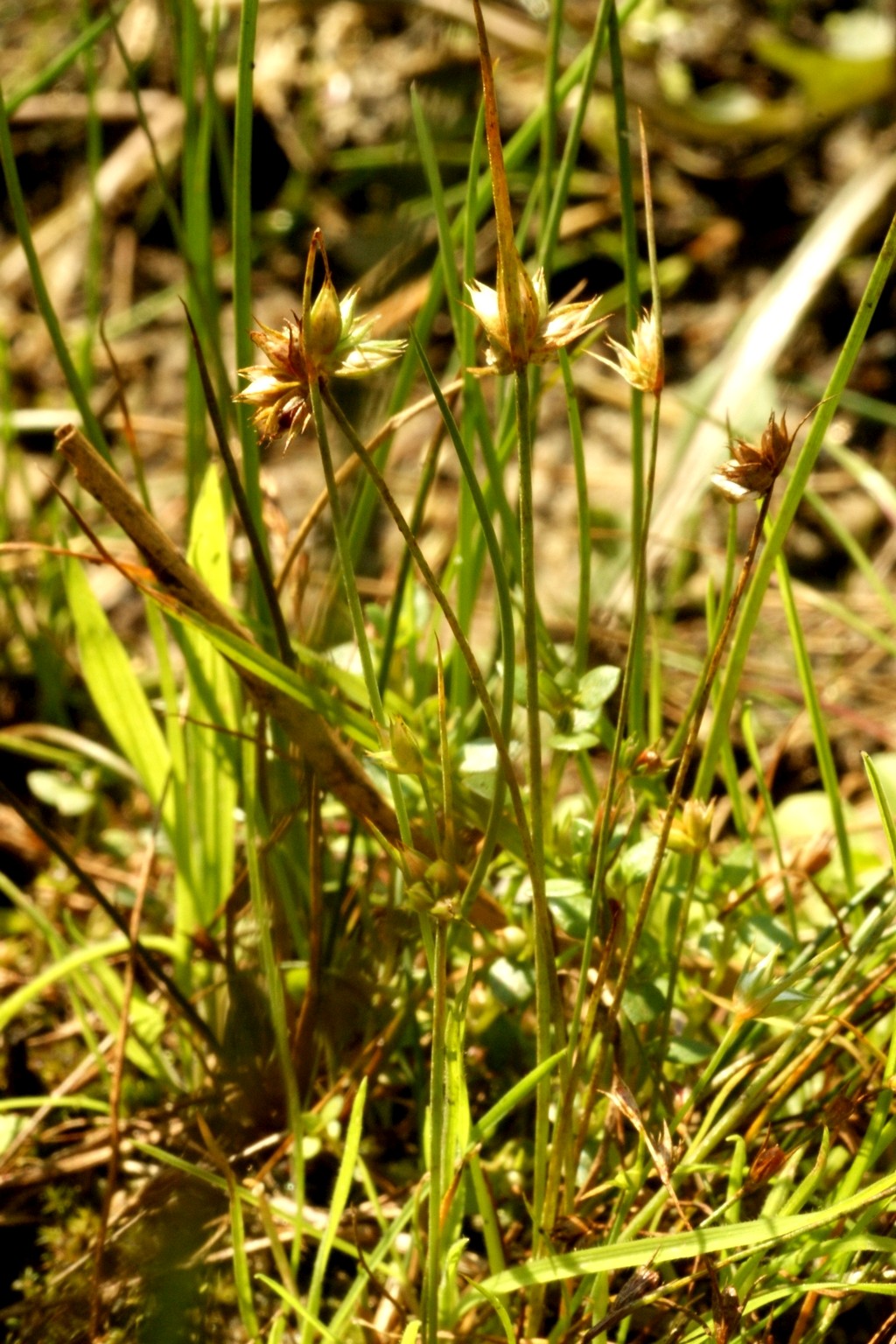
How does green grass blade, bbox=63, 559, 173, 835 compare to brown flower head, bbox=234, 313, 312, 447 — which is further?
green grass blade, bbox=63, 559, 173, 835

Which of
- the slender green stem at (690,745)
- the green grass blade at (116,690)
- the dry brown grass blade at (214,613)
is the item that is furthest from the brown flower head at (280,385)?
the green grass blade at (116,690)

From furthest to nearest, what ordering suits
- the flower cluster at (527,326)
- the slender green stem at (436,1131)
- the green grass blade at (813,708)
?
1. the green grass blade at (813,708)
2. the slender green stem at (436,1131)
3. the flower cluster at (527,326)

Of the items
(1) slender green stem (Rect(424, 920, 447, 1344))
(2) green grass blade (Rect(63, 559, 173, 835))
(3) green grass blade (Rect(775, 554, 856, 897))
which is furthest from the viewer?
(2) green grass blade (Rect(63, 559, 173, 835))

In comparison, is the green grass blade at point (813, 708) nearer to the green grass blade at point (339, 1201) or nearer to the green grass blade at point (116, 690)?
the green grass blade at point (339, 1201)

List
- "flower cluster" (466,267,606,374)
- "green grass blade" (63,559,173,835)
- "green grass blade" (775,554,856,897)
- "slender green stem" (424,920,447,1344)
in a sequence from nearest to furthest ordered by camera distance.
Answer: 1. "flower cluster" (466,267,606,374)
2. "slender green stem" (424,920,447,1344)
3. "green grass blade" (775,554,856,897)
4. "green grass blade" (63,559,173,835)

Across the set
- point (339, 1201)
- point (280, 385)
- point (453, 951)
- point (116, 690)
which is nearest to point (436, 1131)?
point (339, 1201)

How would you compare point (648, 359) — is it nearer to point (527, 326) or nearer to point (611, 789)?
point (527, 326)

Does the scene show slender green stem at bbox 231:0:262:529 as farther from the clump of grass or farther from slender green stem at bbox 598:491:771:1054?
slender green stem at bbox 598:491:771:1054

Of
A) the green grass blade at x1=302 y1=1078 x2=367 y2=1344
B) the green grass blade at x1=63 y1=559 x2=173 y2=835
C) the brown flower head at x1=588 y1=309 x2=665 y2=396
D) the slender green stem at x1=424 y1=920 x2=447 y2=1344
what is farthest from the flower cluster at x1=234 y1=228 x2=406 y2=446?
the green grass blade at x1=63 y1=559 x2=173 y2=835
